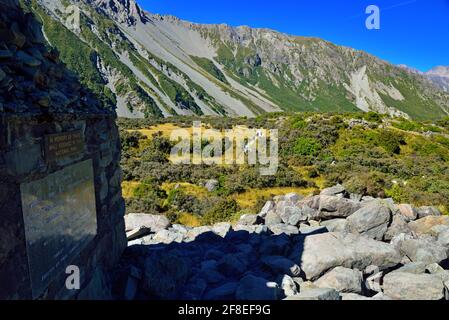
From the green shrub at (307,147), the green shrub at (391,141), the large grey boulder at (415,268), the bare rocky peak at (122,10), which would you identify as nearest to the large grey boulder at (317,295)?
the large grey boulder at (415,268)

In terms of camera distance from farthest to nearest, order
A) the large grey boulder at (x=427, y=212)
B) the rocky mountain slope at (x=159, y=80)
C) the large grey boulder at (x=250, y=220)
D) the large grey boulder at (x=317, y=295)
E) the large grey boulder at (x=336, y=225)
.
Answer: the rocky mountain slope at (x=159, y=80)
the large grey boulder at (x=427, y=212)
the large grey boulder at (x=250, y=220)
the large grey boulder at (x=336, y=225)
the large grey boulder at (x=317, y=295)

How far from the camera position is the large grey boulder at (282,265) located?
6.52 meters

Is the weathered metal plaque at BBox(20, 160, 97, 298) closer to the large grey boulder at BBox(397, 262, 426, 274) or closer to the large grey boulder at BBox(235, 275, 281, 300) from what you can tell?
the large grey boulder at BBox(235, 275, 281, 300)

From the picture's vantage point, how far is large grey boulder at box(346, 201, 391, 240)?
8.82 metres

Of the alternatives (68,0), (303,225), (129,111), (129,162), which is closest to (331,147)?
(129,162)

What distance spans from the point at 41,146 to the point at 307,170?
1936 centimetres

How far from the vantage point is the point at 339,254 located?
6.77 m

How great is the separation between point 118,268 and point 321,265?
3574mm

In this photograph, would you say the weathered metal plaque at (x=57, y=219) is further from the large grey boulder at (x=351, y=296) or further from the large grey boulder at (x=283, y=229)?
the large grey boulder at (x=283, y=229)

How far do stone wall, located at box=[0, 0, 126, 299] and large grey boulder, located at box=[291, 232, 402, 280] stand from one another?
11.3ft

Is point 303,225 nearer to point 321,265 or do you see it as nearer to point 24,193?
point 321,265

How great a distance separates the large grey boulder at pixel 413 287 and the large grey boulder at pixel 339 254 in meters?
0.54

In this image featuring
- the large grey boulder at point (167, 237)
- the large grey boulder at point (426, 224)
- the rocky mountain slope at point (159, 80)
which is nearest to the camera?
the large grey boulder at point (167, 237)

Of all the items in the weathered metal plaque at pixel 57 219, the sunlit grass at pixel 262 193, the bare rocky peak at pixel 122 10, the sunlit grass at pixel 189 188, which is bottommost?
the sunlit grass at pixel 262 193
